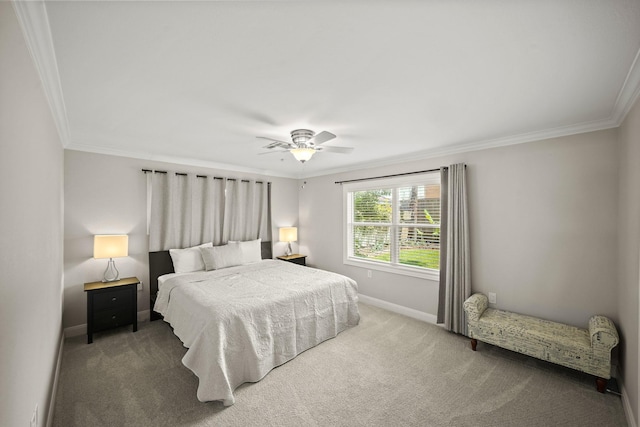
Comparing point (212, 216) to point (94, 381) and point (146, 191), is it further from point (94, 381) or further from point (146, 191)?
point (94, 381)

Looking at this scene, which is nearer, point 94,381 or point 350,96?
point 350,96

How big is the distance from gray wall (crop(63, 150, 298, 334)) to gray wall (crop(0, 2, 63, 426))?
184 centimetres

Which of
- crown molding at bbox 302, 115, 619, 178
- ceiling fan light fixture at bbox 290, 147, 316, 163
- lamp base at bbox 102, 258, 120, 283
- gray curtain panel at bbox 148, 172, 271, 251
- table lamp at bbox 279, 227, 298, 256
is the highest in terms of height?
crown molding at bbox 302, 115, 619, 178

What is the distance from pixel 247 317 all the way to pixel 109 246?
7.05 feet

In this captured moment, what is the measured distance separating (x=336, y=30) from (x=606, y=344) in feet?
10.6

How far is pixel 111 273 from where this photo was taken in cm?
348

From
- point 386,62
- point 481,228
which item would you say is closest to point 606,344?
point 481,228

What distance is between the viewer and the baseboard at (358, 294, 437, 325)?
3725 millimetres

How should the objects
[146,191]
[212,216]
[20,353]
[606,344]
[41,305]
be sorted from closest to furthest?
[20,353] → [41,305] → [606,344] → [146,191] → [212,216]

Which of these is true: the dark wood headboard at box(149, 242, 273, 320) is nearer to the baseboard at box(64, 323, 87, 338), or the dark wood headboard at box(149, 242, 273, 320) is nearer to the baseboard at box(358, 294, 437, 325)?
the baseboard at box(64, 323, 87, 338)

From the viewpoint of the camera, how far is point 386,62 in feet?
5.09

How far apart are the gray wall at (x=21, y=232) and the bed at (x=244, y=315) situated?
3.29ft

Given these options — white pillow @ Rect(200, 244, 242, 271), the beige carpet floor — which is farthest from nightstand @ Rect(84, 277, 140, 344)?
white pillow @ Rect(200, 244, 242, 271)

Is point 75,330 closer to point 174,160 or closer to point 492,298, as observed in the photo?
point 174,160
